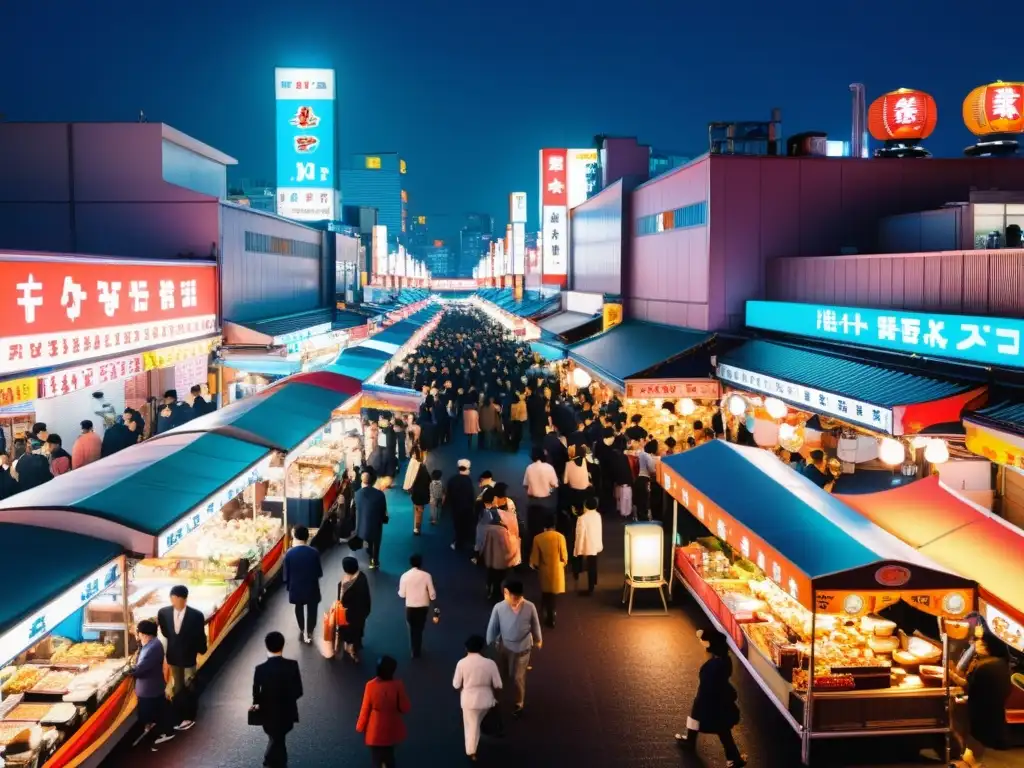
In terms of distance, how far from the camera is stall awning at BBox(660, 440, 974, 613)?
781 cm

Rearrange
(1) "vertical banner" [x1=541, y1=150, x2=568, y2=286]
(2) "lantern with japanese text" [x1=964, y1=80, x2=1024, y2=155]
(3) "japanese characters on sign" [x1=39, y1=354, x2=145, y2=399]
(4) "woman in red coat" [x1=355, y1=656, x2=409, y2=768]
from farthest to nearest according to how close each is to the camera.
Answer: (1) "vertical banner" [x1=541, y1=150, x2=568, y2=286], (2) "lantern with japanese text" [x1=964, y1=80, x2=1024, y2=155], (3) "japanese characters on sign" [x1=39, y1=354, x2=145, y2=399], (4) "woman in red coat" [x1=355, y1=656, x2=409, y2=768]

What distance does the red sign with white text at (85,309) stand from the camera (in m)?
10.7

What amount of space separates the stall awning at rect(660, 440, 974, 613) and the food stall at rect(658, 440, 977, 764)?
0.04 ft

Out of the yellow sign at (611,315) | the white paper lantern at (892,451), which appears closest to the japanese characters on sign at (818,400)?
the white paper lantern at (892,451)

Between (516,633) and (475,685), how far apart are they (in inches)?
42.9

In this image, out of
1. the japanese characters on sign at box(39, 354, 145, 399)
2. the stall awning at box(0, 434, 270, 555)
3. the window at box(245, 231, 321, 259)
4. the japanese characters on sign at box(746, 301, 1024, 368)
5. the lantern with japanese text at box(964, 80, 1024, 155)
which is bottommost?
the stall awning at box(0, 434, 270, 555)

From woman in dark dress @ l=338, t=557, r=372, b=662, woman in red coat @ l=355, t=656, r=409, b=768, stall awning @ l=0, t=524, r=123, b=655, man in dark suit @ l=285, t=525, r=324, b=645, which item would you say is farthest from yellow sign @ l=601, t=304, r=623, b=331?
woman in red coat @ l=355, t=656, r=409, b=768

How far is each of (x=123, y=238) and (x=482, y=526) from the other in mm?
13672

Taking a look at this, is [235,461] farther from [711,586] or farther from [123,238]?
[123,238]

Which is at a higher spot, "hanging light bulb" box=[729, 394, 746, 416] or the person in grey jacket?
"hanging light bulb" box=[729, 394, 746, 416]

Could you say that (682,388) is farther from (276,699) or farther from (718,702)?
(276,699)

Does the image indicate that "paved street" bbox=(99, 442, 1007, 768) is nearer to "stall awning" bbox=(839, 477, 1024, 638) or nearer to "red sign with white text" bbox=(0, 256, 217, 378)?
"stall awning" bbox=(839, 477, 1024, 638)

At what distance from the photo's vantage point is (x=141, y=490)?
31.3 feet

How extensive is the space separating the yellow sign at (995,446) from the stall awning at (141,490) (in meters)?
8.61
